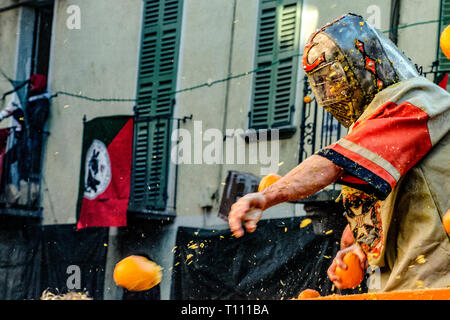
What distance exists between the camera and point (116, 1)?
13000mm

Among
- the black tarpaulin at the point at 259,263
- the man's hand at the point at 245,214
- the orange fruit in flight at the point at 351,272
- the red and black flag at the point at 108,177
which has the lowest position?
the orange fruit in flight at the point at 351,272

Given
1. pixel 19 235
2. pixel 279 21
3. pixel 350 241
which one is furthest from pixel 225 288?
pixel 350 241

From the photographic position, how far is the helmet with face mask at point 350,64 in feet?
11.8

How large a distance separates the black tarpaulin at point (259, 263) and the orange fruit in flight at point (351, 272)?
4679 mm

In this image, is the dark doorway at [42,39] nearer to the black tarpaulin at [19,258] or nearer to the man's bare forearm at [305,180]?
the black tarpaulin at [19,258]

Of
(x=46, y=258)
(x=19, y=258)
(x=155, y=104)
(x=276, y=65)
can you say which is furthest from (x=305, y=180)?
(x=19, y=258)

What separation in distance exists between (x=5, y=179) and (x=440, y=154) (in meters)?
11.1

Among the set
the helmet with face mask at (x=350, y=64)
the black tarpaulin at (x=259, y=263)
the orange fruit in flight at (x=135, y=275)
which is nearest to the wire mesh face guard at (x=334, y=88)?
the helmet with face mask at (x=350, y=64)

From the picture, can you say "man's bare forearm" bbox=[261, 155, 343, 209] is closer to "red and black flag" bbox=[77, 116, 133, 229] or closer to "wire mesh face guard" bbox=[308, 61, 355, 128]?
"wire mesh face guard" bbox=[308, 61, 355, 128]

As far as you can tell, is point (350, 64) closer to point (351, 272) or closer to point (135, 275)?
point (351, 272)

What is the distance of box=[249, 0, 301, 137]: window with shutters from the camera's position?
10506mm

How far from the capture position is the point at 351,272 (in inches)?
154

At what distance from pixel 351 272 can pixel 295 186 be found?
86cm

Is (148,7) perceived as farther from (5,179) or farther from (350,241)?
(350,241)
